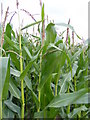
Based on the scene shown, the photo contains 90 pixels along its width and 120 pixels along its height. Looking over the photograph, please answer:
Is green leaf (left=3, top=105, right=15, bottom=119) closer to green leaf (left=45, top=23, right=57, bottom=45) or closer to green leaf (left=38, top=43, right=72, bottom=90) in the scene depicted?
green leaf (left=38, top=43, right=72, bottom=90)

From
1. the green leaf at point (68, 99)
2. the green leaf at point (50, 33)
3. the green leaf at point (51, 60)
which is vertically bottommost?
the green leaf at point (68, 99)

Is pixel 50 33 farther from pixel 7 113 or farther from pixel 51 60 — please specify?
pixel 7 113

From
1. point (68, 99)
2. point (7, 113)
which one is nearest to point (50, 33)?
point (68, 99)

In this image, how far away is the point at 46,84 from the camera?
2.47 ft

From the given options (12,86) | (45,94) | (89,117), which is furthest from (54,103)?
(89,117)

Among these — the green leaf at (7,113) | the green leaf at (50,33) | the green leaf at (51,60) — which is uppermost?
the green leaf at (50,33)

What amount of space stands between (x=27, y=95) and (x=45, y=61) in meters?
0.33

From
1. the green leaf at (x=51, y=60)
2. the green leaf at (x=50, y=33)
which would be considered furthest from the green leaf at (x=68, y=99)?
the green leaf at (x=50, y=33)

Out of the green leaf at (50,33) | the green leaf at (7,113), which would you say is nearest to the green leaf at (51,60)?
the green leaf at (50,33)

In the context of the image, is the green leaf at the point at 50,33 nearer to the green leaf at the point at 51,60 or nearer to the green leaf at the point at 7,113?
the green leaf at the point at 51,60

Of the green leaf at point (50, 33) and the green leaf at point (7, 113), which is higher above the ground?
the green leaf at point (50, 33)

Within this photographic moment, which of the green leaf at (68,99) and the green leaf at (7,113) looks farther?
the green leaf at (7,113)

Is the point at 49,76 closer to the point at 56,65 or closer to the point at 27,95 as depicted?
the point at 56,65

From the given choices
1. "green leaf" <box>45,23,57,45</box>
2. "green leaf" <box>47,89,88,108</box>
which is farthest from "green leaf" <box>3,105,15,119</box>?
"green leaf" <box>45,23,57,45</box>
